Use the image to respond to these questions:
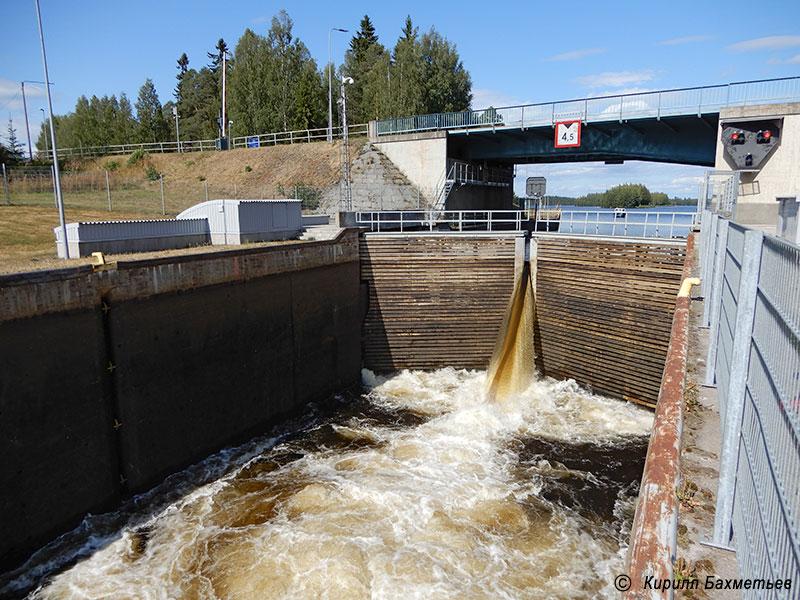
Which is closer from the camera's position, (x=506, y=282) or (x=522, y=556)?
(x=522, y=556)

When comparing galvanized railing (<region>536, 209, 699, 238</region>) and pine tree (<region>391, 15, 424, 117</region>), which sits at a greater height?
pine tree (<region>391, 15, 424, 117</region>)

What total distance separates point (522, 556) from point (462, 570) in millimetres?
1082

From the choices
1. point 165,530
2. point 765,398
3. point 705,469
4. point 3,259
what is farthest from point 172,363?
point 765,398

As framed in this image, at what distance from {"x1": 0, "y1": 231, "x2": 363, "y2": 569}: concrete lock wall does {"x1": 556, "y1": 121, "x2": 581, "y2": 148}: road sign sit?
472 inches

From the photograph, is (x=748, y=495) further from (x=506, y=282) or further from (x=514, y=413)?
(x=506, y=282)

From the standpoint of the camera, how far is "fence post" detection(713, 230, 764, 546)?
2.76m

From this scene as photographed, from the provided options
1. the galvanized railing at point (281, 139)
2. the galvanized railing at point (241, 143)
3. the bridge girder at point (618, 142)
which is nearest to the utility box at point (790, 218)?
the bridge girder at point (618, 142)

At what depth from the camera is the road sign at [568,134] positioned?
21.1m

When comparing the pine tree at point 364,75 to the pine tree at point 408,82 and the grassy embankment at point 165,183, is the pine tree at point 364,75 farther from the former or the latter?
the grassy embankment at point 165,183

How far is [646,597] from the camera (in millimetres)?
2236

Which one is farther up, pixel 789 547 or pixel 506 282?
pixel 789 547

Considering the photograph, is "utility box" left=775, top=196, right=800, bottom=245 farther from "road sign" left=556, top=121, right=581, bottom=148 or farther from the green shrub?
the green shrub

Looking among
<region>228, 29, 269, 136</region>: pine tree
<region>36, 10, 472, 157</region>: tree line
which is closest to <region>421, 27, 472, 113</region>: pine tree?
<region>36, 10, 472, 157</region>: tree line

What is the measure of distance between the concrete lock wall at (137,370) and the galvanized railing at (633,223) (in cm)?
795
